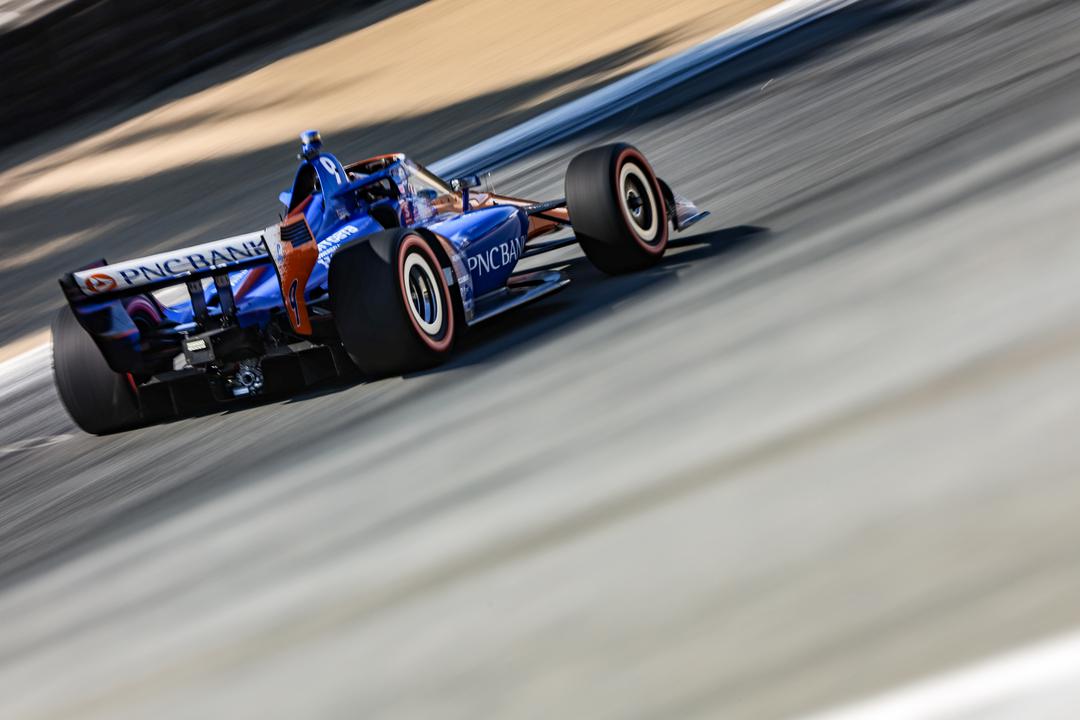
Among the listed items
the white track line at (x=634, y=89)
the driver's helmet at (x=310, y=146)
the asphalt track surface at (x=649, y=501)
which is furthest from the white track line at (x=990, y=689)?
the white track line at (x=634, y=89)

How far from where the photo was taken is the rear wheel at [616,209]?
770 centimetres

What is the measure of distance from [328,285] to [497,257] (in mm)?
1277

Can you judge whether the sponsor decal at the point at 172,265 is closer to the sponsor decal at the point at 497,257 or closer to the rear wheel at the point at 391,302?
the rear wheel at the point at 391,302

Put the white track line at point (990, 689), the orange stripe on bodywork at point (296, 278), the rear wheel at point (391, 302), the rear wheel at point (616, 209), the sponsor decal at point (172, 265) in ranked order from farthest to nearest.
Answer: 1. the rear wheel at point (616, 209)
2. the orange stripe on bodywork at point (296, 278)
3. the sponsor decal at point (172, 265)
4. the rear wheel at point (391, 302)
5. the white track line at point (990, 689)

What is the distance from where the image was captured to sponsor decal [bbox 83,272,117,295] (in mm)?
7008

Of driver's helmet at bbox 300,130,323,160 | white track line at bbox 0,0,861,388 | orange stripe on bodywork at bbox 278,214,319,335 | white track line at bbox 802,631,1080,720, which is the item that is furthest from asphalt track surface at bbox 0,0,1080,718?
white track line at bbox 0,0,861,388

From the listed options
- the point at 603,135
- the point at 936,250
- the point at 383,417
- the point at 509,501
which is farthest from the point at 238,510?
the point at 603,135

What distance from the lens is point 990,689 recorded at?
2.69m

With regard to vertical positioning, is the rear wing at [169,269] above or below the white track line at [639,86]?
above

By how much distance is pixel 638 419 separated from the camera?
5074 mm

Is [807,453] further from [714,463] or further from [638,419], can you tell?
[638,419]

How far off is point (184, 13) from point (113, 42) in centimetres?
130

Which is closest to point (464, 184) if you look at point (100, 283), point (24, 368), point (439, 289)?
point (439, 289)

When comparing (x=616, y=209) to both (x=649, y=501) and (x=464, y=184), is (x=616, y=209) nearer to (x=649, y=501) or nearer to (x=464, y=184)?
(x=464, y=184)
